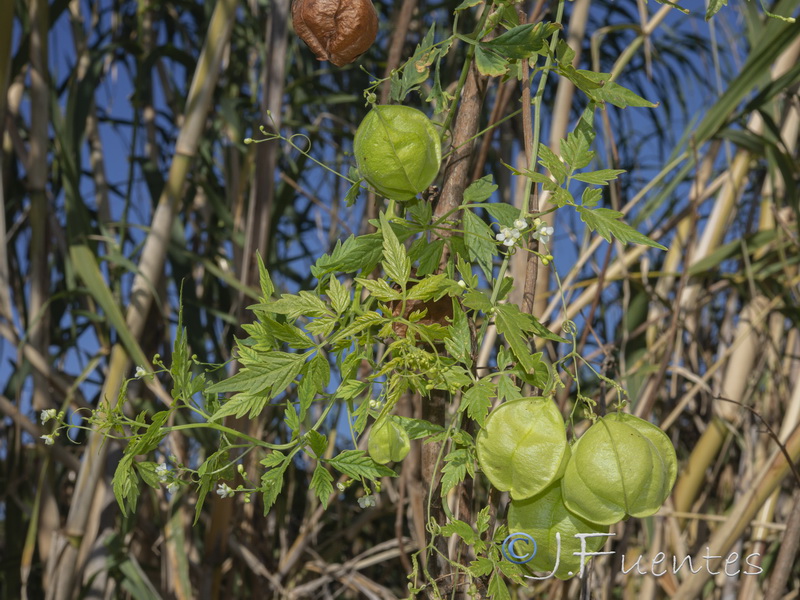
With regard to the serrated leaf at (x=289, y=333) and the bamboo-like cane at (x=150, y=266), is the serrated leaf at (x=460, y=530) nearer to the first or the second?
the serrated leaf at (x=289, y=333)

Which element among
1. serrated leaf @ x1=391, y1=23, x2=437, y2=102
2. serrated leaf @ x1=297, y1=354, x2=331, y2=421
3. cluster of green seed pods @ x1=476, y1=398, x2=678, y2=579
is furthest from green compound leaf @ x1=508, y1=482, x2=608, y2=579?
serrated leaf @ x1=391, y1=23, x2=437, y2=102

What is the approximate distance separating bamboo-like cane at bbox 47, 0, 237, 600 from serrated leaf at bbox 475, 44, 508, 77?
1.79 ft

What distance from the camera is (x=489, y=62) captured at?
1.20ft

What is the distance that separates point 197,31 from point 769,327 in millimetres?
1082

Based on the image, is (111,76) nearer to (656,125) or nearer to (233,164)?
(233,164)

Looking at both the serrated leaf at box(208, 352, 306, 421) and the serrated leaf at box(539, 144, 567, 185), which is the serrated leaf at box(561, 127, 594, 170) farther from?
the serrated leaf at box(208, 352, 306, 421)

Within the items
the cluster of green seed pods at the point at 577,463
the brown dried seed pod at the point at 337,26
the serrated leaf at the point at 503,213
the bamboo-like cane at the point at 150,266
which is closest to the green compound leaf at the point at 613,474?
the cluster of green seed pods at the point at 577,463

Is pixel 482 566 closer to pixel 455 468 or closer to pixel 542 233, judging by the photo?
pixel 455 468

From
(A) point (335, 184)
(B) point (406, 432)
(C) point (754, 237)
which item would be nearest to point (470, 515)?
(B) point (406, 432)

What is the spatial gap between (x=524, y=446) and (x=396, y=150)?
0.48 ft

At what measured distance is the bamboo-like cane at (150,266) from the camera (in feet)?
2.72

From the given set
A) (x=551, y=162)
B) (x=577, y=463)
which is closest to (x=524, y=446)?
(x=577, y=463)

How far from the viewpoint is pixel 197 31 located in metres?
A: 1.43

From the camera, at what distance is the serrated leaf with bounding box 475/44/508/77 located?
14.3 inches
